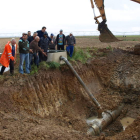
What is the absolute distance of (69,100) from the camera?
952 cm

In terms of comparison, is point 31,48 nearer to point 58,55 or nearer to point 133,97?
point 58,55

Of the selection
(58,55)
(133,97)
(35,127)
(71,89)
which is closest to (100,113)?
(71,89)

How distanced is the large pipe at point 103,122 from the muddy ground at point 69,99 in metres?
0.24

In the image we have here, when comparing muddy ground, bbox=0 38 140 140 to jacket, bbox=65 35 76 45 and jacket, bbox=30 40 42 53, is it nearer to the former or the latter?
jacket, bbox=30 40 42 53

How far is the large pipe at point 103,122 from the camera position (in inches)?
317

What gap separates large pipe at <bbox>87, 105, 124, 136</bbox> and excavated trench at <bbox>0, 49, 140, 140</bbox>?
0.76ft

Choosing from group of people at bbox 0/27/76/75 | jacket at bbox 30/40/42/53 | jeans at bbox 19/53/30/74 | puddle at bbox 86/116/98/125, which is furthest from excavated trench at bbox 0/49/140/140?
jacket at bbox 30/40/42/53

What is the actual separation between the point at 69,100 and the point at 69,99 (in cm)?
6

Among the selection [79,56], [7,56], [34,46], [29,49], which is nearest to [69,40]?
[79,56]

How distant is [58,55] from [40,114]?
3.31 m

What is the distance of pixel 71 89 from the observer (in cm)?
969

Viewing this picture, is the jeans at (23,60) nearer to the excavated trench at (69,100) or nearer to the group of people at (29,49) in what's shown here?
the group of people at (29,49)

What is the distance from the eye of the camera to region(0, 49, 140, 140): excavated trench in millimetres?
5477

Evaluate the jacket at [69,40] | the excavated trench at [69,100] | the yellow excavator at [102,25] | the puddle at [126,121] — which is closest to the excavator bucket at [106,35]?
the yellow excavator at [102,25]
